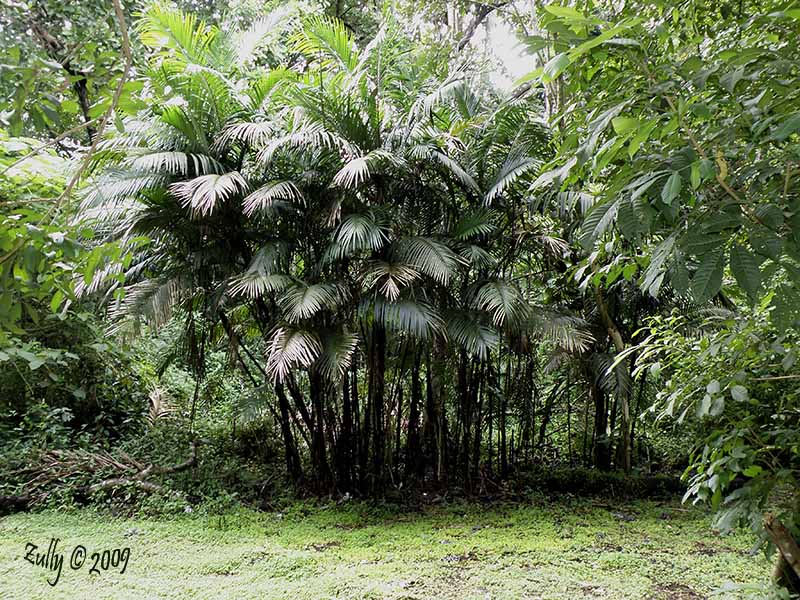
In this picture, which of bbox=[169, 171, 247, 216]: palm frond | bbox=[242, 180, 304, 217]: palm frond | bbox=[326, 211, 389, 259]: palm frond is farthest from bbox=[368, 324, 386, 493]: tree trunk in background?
bbox=[169, 171, 247, 216]: palm frond

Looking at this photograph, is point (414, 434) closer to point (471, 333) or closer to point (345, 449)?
point (345, 449)

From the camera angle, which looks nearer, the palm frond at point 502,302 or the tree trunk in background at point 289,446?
the palm frond at point 502,302

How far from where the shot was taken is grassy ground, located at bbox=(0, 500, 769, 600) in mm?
2748

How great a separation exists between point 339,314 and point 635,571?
2.34 meters

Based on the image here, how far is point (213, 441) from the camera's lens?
553cm

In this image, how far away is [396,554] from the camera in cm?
329

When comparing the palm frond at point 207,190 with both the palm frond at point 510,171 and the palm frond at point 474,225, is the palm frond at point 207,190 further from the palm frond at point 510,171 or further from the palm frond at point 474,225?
the palm frond at point 510,171

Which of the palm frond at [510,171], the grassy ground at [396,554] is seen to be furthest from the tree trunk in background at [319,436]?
the palm frond at [510,171]

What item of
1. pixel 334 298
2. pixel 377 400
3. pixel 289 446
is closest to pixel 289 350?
pixel 334 298

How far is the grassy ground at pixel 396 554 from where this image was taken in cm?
275

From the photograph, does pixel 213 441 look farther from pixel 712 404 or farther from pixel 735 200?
pixel 735 200

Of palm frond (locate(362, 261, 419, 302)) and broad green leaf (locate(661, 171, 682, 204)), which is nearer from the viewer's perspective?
broad green leaf (locate(661, 171, 682, 204))

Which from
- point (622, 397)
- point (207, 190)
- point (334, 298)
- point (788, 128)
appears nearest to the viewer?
point (788, 128)

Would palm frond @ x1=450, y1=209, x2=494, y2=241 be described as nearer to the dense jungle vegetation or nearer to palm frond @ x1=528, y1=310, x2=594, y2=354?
the dense jungle vegetation
